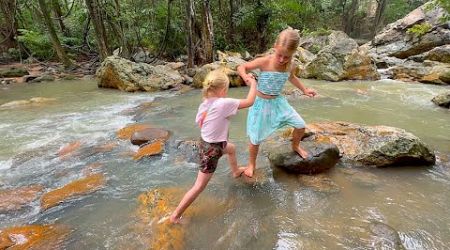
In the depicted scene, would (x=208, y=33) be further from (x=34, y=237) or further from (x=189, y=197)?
(x=34, y=237)

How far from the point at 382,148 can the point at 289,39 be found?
5.76 feet

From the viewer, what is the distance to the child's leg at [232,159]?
3359 millimetres

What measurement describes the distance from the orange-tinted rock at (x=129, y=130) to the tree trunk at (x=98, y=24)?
694 centimetres

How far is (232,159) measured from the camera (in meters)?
3.55

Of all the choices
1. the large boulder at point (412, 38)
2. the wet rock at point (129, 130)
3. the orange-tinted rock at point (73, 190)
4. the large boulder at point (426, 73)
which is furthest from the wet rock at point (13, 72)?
the large boulder at point (412, 38)

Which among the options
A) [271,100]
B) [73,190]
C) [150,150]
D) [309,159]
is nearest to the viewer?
[271,100]

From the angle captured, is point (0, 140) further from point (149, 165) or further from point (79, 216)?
point (79, 216)

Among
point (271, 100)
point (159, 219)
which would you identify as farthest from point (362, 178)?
point (159, 219)

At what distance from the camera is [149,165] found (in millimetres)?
4406

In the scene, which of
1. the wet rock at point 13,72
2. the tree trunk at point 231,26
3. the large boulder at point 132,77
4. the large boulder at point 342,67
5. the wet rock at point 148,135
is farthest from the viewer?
the tree trunk at point 231,26

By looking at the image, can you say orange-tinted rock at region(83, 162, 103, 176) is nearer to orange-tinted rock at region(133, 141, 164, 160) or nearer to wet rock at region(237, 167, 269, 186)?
orange-tinted rock at region(133, 141, 164, 160)

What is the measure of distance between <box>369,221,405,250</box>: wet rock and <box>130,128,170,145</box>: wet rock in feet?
10.4

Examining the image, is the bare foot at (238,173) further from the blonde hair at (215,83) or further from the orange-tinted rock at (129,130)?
the orange-tinted rock at (129,130)

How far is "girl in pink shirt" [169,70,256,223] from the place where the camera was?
2977 mm
